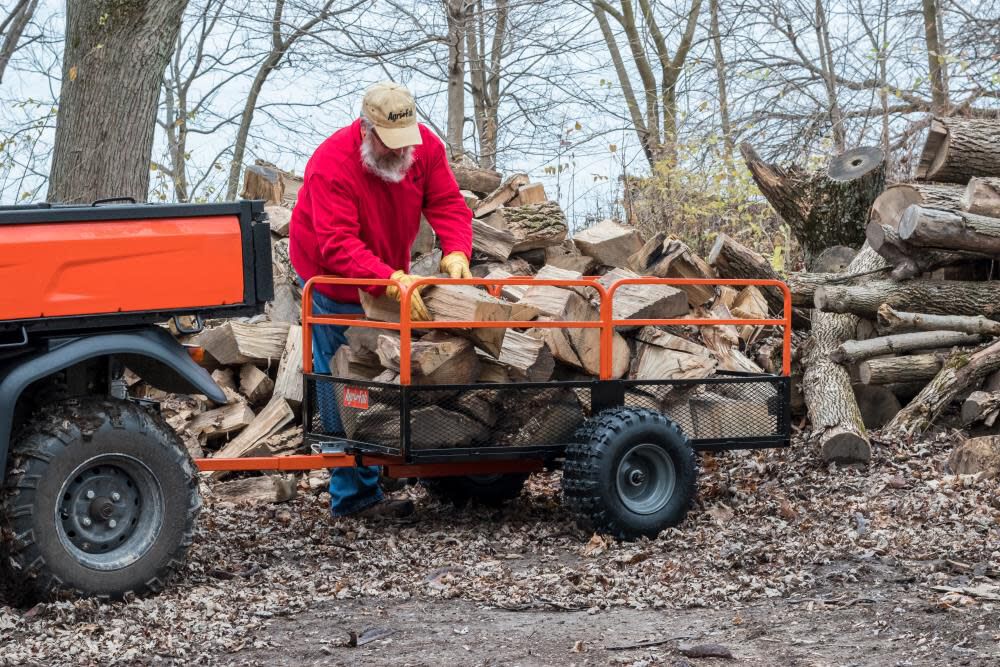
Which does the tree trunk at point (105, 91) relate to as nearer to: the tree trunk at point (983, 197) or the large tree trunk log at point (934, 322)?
the large tree trunk log at point (934, 322)

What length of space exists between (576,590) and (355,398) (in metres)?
1.43

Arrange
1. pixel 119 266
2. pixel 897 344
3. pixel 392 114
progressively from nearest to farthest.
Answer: pixel 119 266, pixel 392 114, pixel 897 344

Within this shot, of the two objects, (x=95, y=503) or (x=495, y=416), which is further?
(x=495, y=416)

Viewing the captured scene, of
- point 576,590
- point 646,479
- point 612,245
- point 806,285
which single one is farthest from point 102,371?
point 806,285

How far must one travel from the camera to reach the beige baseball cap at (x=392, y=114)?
577 cm

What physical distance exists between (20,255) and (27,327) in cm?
28

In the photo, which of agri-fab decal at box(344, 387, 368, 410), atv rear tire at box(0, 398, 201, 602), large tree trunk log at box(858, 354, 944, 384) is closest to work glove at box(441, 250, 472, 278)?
agri-fab decal at box(344, 387, 368, 410)

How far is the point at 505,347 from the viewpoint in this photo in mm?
5848

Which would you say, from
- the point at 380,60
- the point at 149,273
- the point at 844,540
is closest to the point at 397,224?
the point at 149,273

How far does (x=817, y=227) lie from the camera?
378 inches

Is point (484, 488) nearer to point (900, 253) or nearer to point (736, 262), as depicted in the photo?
point (736, 262)

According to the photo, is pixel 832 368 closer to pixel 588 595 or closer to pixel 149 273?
pixel 588 595

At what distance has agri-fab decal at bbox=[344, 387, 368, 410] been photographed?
5.58 m

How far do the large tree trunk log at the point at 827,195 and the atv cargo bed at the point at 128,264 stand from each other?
5678 mm
